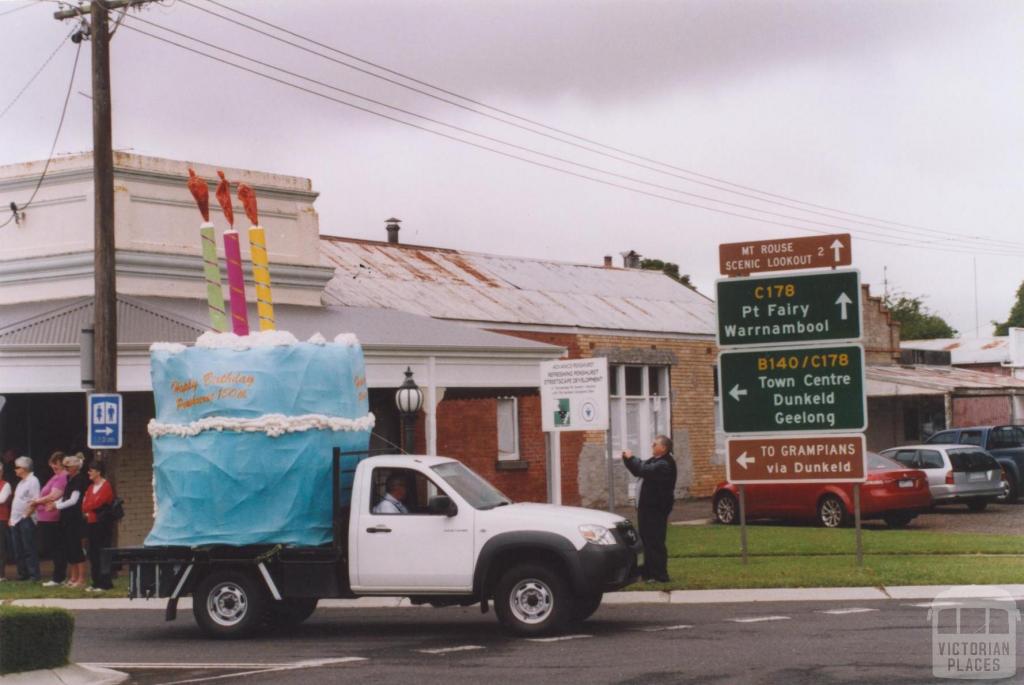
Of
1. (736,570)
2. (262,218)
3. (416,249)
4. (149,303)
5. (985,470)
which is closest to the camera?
(736,570)

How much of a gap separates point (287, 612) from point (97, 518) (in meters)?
5.12

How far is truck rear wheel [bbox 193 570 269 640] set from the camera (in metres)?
14.7

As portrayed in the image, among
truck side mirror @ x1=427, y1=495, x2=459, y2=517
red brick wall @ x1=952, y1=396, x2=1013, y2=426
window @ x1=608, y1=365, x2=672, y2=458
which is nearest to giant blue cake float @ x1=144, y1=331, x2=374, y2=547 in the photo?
truck side mirror @ x1=427, y1=495, x2=459, y2=517

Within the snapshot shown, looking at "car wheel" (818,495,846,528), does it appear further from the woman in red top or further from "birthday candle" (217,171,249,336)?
"birthday candle" (217,171,249,336)

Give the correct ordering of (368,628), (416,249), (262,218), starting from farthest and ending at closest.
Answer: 1. (416,249)
2. (262,218)
3. (368,628)

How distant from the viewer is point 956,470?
29.5 metres

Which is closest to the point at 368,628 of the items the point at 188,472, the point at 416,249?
the point at 188,472

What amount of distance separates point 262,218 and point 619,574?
15090 mm

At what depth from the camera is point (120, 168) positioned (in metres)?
25.0

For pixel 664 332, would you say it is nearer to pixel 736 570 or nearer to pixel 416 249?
pixel 416 249

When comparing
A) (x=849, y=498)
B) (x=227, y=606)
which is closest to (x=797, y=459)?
(x=849, y=498)

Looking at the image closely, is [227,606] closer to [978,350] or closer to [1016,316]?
[978,350]

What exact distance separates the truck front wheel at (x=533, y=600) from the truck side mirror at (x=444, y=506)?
2.67 ft

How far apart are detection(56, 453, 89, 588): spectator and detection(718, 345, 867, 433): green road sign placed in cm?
886
